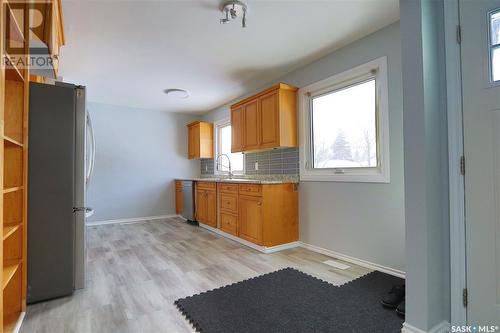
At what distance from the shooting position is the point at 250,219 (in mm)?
3363

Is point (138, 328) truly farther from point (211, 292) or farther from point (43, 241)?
point (43, 241)

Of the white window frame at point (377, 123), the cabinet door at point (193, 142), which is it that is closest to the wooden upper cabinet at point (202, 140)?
the cabinet door at point (193, 142)

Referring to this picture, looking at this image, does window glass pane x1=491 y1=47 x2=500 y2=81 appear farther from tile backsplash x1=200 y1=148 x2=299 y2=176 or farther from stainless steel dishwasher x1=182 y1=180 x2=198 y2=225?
stainless steel dishwasher x1=182 y1=180 x2=198 y2=225

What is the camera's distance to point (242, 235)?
11.5 feet

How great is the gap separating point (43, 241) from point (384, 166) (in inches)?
119

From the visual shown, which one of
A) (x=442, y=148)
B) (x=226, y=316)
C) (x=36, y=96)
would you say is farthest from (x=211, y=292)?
(x=36, y=96)

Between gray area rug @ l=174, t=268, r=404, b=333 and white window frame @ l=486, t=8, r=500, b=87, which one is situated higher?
white window frame @ l=486, t=8, r=500, b=87

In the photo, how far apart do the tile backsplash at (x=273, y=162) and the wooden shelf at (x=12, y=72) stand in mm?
2851

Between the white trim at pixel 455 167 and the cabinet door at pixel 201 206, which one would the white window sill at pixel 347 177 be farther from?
the cabinet door at pixel 201 206

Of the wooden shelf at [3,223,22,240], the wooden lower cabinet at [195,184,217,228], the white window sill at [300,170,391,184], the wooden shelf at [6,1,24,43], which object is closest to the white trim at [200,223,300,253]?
the wooden lower cabinet at [195,184,217,228]

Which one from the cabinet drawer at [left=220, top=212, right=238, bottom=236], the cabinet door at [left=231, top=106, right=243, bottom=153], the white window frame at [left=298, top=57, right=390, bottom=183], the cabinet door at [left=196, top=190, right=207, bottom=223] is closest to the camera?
the white window frame at [left=298, top=57, right=390, bottom=183]

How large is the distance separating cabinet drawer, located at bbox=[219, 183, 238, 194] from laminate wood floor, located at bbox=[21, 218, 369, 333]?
2.41 feet

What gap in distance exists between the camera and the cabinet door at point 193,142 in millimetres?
5626

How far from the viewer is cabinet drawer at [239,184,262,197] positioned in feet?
10.5
